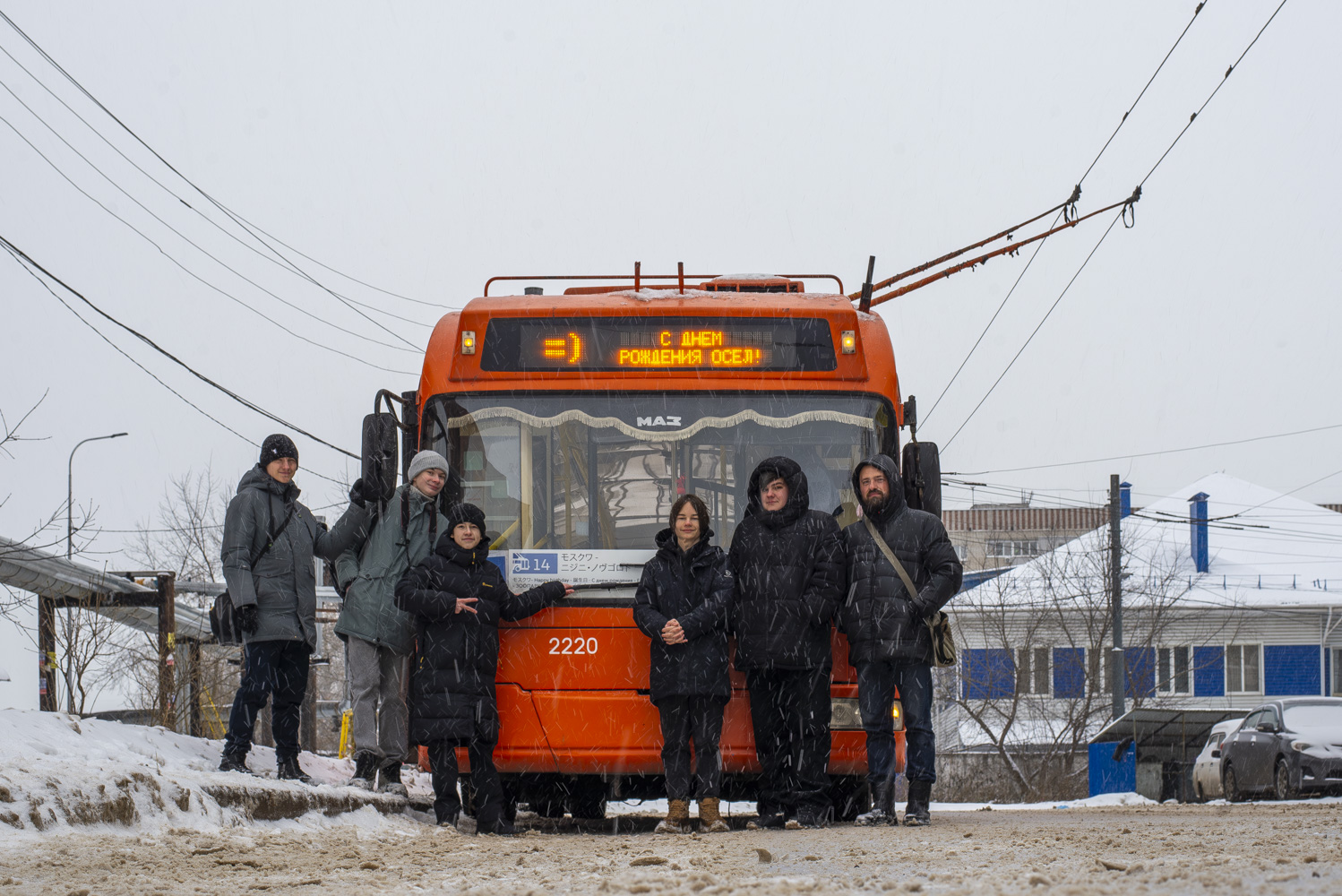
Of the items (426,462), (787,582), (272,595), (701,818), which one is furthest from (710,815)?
(272,595)

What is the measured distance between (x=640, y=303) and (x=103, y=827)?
13.1 ft

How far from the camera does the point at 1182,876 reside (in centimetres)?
434

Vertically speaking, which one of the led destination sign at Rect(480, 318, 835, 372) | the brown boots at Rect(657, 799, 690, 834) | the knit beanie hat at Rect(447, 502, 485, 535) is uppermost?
the led destination sign at Rect(480, 318, 835, 372)

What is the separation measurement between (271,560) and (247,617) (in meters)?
0.34

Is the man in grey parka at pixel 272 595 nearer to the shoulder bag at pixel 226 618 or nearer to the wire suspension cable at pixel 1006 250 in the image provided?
the shoulder bag at pixel 226 618

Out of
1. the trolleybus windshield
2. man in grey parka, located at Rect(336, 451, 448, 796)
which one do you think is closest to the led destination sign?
the trolleybus windshield

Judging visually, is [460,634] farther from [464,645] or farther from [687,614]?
[687,614]

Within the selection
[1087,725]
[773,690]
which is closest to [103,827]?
[773,690]

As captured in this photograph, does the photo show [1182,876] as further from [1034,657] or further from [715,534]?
[1034,657]

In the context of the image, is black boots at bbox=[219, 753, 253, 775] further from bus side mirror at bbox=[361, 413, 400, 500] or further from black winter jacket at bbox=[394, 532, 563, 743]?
bus side mirror at bbox=[361, 413, 400, 500]

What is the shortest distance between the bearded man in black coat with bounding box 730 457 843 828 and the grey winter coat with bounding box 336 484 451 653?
1754mm

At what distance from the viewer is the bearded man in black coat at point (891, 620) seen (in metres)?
7.37

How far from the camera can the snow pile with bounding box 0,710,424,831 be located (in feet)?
18.6

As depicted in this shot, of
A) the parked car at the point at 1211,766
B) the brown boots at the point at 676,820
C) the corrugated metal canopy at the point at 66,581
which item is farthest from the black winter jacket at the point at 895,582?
the parked car at the point at 1211,766
